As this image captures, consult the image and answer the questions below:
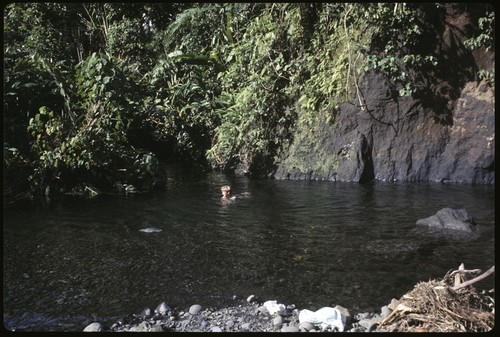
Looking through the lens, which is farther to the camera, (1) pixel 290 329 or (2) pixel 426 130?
(2) pixel 426 130

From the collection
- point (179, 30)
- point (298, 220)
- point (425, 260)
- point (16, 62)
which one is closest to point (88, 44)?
point (179, 30)

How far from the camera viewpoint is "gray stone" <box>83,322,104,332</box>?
4.17m

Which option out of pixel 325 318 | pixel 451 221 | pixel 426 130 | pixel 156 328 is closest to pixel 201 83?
pixel 426 130

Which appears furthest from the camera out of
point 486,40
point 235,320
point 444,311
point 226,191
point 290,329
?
point 486,40

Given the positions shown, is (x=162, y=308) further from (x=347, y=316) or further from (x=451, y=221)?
(x=451, y=221)

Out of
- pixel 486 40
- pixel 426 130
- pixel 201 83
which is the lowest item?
pixel 426 130

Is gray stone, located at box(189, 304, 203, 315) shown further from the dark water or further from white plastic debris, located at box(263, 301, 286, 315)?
white plastic debris, located at box(263, 301, 286, 315)

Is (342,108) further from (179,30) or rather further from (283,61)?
(179,30)

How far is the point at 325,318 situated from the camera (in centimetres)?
419

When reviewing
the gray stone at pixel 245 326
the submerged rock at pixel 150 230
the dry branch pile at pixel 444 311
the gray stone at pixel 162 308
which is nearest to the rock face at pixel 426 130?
the submerged rock at pixel 150 230

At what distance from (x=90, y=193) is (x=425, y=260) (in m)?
6.02

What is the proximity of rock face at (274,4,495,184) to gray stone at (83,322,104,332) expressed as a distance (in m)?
7.22

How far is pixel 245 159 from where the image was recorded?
11914 mm

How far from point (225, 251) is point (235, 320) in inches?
77.6
